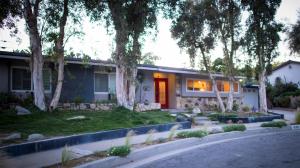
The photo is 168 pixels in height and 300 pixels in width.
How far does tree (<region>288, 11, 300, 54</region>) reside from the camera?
28297 mm

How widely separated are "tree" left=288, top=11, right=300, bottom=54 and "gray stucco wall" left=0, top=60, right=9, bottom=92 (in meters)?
24.1

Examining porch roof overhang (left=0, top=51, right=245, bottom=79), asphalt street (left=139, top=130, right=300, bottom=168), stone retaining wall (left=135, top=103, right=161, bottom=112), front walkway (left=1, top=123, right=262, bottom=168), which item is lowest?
asphalt street (left=139, top=130, right=300, bottom=168)

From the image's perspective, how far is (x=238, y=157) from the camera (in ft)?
26.0

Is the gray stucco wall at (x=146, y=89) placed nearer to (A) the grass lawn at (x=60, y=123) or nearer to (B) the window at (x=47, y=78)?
(B) the window at (x=47, y=78)

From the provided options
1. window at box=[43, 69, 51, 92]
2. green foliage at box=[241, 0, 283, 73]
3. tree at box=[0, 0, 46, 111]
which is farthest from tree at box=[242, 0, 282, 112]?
tree at box=[0, 0, 46, 111]

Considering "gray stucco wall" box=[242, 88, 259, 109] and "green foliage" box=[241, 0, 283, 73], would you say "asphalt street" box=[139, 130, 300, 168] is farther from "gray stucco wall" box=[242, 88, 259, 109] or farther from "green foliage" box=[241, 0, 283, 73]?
"gray stucco wall" box=[242, 88, 259, 109]

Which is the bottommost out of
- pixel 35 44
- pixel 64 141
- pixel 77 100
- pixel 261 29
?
pixel 64 141

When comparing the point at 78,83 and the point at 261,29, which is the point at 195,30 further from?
the point at 78,83

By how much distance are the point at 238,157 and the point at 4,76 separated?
13659 mm

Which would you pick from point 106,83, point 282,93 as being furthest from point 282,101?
point 106,83

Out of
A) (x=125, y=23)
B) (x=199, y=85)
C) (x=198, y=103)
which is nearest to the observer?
(x=125, y=23)

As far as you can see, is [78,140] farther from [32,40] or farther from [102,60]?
[102,60]

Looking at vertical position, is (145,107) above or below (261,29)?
below

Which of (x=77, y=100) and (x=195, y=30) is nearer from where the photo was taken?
(x=77, y=100)
